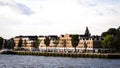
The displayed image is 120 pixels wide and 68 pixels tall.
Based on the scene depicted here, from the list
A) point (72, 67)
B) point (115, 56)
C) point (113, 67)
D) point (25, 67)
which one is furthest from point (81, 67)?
point (115, 56)

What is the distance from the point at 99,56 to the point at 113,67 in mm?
87178

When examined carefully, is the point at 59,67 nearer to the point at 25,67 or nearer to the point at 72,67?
the point at 72,67

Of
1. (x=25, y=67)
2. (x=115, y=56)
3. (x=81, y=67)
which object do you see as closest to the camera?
(x=25, y=67)

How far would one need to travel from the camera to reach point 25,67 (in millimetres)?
99125

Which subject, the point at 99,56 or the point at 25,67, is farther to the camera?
the point at 99,56

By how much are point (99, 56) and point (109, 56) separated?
7982mm

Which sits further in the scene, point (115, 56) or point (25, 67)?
point (115, 56)

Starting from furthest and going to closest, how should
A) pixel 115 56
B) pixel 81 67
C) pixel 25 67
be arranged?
1. pixel 115 56
2. pixel 81 67
3. pixel 25 67

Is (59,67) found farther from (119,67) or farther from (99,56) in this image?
(99,56)

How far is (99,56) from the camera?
643 feet

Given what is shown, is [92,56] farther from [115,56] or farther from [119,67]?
[119,67]

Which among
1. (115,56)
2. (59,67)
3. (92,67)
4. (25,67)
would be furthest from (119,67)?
(115,56)

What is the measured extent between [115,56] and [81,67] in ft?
281

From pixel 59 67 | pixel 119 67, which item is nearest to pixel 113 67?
pixel 119 67
